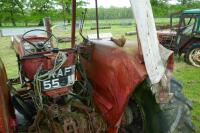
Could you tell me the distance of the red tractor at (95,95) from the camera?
3.15 meters

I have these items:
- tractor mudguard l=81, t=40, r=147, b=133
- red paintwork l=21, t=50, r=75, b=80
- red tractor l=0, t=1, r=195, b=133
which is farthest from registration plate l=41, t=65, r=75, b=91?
tractor mudguard l=81, t=40, r=147, b=133

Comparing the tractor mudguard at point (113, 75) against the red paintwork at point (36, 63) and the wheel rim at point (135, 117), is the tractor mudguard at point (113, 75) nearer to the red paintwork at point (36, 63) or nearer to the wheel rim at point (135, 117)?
the wheel rim at point (135, 117)

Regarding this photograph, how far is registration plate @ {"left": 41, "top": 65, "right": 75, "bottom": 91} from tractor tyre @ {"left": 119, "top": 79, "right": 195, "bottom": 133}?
64cm

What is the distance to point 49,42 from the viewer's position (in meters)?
4.43

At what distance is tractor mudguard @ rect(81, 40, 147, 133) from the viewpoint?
3007 mm

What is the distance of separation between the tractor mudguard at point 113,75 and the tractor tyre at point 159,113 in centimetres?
18

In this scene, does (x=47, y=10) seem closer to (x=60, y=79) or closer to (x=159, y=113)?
(x=60, y=79)

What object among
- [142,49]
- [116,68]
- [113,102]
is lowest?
[113,102]

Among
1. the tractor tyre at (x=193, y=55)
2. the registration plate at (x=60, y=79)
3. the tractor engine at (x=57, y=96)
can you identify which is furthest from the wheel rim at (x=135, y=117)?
the tractor tyre at (x=193, y=55)

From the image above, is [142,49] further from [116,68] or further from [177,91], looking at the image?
[177,91]

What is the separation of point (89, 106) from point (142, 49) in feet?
3.74

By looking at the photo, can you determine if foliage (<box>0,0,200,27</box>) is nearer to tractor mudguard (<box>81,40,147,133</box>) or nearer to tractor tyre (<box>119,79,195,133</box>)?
tractor mudguard (<box>81,40,147,133</box>)

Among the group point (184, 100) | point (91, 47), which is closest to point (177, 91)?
point (184, 100)

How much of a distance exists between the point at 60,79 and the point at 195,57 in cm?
823
